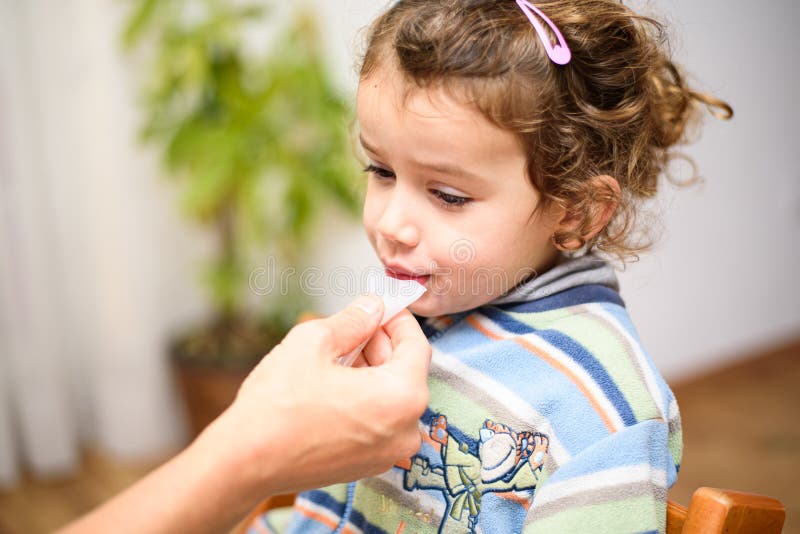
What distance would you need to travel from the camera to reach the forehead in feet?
2.26

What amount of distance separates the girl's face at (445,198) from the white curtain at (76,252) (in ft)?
4.59

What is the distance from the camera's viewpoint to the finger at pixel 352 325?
644 millimetres

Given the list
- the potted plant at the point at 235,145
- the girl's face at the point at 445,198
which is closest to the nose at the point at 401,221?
the girl's face at the point at 445,198

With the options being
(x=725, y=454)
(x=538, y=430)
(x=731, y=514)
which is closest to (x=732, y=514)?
(x=731, y=514)

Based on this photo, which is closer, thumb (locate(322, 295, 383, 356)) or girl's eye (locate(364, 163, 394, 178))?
thumb (locate(322, 295, 383, 356))

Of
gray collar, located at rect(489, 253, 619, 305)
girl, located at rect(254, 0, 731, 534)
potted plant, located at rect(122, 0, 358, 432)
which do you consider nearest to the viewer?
girl, located at rect(254, 0, 731, 534)

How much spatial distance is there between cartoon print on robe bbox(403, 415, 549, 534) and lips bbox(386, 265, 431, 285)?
150mm

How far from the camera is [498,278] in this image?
0.78 meters

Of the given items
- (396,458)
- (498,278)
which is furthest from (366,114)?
(396,458)

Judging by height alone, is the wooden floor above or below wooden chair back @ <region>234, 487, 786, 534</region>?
below

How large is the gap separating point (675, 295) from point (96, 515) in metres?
1.97

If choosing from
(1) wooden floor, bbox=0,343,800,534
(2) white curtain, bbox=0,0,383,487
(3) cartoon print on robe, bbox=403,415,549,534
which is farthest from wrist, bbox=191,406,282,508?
(1) wooden floor, bbox=0,343,800,534

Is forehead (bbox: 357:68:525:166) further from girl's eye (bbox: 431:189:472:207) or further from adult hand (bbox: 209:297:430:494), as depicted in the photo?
adult hand (bbox: 209:297:430:494)

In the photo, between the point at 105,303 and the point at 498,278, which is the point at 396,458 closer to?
the point at 498,278
